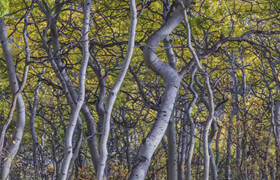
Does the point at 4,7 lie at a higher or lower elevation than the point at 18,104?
higher

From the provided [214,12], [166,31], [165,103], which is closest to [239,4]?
[214,12]

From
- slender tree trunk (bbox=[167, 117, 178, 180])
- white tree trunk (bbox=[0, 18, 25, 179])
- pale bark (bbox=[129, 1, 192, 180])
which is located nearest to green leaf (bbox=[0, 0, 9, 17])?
white tree trunk (bbox=[0, 18, 25, 179])

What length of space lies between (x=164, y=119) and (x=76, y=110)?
1.19 meters

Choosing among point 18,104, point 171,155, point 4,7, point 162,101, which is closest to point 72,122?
point 162,101

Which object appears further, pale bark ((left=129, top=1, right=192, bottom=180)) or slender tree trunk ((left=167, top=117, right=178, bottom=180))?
slender tree trunk ((left=167, top=117, right=178, bottom=180))

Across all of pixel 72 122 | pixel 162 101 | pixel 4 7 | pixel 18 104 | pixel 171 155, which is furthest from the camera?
pixel 171 155

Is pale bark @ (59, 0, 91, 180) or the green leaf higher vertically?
the green leaf

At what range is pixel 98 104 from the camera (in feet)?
24.7

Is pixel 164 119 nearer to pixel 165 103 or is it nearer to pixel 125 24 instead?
pixel 165 103

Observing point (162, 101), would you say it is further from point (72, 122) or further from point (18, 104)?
point (18, 104)

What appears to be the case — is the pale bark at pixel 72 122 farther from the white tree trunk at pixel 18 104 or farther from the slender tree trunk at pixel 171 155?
the slender tree trunk at pixel 171 155

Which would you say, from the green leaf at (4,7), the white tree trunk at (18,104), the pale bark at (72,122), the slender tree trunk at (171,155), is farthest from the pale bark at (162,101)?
the slender tree trunk at (171,155)

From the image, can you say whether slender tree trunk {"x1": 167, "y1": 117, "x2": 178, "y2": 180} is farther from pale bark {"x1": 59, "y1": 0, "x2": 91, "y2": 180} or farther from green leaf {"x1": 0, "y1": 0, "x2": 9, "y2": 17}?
green leaf {"x1": 0, "y1": 0, "x2": 9, "y2": 17}

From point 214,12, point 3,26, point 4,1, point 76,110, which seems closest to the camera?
point 4,1
